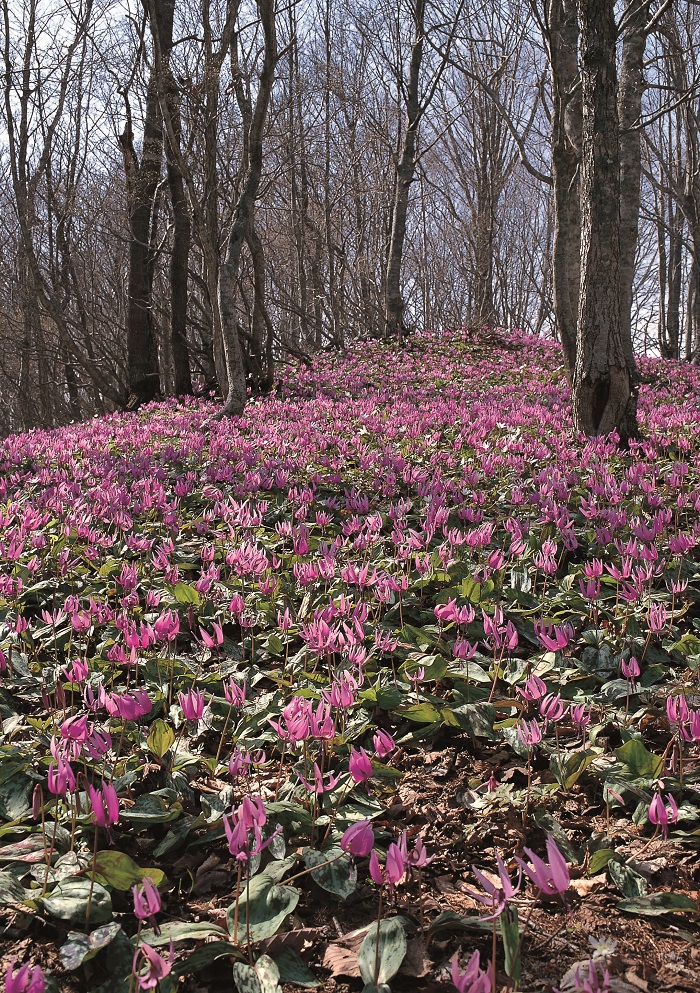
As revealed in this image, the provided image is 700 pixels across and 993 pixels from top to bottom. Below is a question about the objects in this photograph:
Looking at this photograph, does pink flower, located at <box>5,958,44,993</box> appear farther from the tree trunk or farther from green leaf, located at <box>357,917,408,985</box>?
the tree trunk

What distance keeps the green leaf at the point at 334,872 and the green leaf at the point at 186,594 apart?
1825mm

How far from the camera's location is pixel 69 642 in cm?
337

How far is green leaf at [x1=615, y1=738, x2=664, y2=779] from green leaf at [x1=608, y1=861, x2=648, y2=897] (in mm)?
385

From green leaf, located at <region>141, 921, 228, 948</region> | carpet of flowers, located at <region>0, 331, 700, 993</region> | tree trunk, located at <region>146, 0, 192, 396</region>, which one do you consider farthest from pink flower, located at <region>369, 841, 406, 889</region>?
tree trunk, located at <region>146, 0, 192, 396</region>

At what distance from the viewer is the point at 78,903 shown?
69.7 inches

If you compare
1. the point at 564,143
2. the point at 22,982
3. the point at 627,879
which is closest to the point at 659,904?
the point at 627,879

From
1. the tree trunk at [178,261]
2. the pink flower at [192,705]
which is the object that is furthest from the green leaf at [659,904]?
the tree trunk at [178,261]

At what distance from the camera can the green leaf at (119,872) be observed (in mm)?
1819

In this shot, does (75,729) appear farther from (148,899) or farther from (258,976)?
(258,976)

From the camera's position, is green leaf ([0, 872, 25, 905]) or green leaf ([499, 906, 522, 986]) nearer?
green leaf ([499, 906, 522, 986])

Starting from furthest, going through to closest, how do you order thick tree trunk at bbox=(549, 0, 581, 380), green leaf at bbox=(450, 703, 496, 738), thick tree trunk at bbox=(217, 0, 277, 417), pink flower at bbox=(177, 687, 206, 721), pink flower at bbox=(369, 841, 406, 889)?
thick tree trunk at bbox=(217, 0, 277, 417)
thick tree trunk at bbox=(549, 0, 581, 380)
green leaf at bbox=(450, 703, 496, 738)
pink flower at bbox=(177, 687, 206, 721)
pink flower at bbox=(369, 841, 406, 889)

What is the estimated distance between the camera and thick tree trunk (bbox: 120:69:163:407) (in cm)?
1375

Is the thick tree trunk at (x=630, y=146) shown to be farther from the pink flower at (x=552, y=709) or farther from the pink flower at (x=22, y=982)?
the pink flower at (x=22, y=982)

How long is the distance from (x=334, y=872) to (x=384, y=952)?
0.34m
